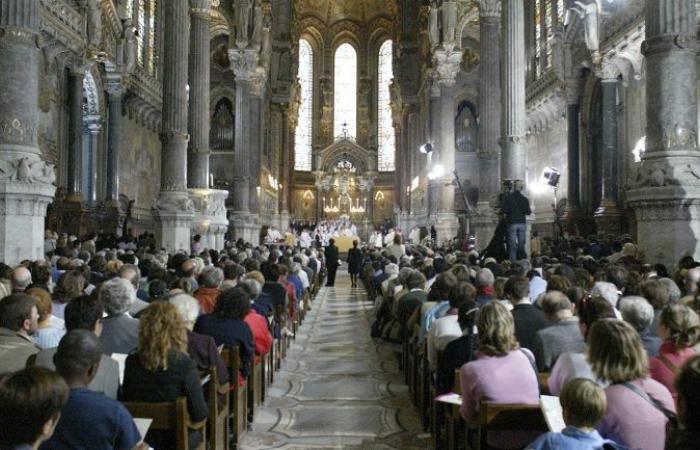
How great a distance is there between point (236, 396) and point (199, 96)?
16071 mm

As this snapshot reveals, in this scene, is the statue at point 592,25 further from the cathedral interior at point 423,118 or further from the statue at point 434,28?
the statue at point 434,28

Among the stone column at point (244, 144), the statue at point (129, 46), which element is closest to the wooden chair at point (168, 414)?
the statue at point (129, 46)

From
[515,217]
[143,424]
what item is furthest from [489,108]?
[143,424]

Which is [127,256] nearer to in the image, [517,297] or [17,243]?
[17,243]

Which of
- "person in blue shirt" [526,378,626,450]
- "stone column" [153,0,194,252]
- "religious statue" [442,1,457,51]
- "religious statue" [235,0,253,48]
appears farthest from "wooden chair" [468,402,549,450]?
"religious statue" [235,0,253,48]

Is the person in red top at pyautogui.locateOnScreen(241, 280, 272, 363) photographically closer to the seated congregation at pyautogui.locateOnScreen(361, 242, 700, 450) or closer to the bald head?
the seated congregation at pyautogui.locateOnScreen(361, 242, 700, 450)

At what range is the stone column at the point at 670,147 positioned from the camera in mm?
10117

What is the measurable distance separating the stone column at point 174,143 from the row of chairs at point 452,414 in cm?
965

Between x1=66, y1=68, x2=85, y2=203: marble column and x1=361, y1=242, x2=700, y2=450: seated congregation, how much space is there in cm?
1630

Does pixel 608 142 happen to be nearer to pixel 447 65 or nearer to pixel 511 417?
pixel 447 65

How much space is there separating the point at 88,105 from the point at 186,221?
932 centimetres

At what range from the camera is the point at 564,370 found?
424 cm

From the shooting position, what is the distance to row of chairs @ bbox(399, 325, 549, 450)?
4047mm

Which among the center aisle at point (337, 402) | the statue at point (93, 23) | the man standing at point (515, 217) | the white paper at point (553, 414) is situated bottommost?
the center aisle at point (337, 402)
